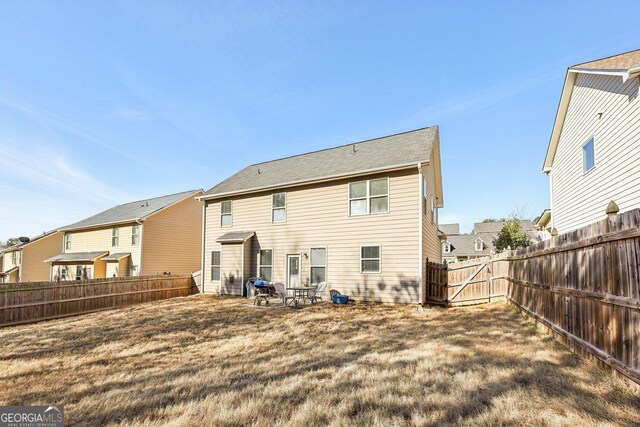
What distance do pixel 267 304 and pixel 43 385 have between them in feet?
25.6

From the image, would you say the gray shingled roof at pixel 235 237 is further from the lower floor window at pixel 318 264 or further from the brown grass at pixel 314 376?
the brown grass at pixel 314 376

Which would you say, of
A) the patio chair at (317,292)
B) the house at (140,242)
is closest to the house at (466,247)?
the house at (140,242)

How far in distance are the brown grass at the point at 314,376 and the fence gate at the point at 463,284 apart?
163 inches

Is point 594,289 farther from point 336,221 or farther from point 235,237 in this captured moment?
point 235,237

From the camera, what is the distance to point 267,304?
38.4 ft

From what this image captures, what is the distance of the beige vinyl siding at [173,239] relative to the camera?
20.5 metres

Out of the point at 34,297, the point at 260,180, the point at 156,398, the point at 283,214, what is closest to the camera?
the point at 156,398

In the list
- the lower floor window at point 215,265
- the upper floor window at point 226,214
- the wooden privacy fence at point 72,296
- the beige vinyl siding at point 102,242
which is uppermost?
the upper floor window at point 226,214

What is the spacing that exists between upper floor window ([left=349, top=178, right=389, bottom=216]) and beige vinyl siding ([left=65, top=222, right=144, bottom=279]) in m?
15.4

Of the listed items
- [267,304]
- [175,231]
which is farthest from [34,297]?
[175,231]

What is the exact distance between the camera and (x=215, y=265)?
54.6 feet

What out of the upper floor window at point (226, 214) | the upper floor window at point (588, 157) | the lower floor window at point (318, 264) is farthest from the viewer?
the upper floor window at point (226, 214)

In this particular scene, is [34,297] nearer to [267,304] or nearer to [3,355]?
[3,355]

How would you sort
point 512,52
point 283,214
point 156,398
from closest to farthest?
point 156,398, point 512,52, point 283,214
